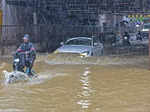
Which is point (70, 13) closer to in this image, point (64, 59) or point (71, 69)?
point (64, 59)

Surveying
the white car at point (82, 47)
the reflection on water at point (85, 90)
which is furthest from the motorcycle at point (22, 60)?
the white car at point (82, 47)

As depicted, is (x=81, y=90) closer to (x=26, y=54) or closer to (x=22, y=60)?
(x=26, y=54)

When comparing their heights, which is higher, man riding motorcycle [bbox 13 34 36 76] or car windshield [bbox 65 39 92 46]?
man riding motorcycle [bbox 13 34 36 76]

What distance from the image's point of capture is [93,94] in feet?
34.4


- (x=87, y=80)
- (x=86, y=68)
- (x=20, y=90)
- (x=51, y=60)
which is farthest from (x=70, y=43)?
(x=20, y=90)

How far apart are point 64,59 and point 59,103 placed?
9.85 metres

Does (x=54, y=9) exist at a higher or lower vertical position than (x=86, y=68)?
higher

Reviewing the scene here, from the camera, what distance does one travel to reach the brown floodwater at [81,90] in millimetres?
8898

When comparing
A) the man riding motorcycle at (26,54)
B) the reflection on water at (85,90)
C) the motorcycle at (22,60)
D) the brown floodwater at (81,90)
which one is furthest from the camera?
the motorcycle at (22,60)

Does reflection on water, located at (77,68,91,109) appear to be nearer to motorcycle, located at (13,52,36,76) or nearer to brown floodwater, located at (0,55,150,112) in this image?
brown floodwater, located at (0,55,150,112)

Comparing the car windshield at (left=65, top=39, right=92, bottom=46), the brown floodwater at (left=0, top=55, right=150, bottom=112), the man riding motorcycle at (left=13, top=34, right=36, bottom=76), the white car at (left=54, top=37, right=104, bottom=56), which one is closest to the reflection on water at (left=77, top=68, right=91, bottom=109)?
the brown floodwater at (left=0, top=55, right=150, bottom=112)

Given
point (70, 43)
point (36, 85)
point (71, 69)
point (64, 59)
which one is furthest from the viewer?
point (70, 43)

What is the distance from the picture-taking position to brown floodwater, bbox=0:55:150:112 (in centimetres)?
890

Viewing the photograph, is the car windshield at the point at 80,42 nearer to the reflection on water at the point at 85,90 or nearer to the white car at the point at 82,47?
the white car at the point at 82,47
